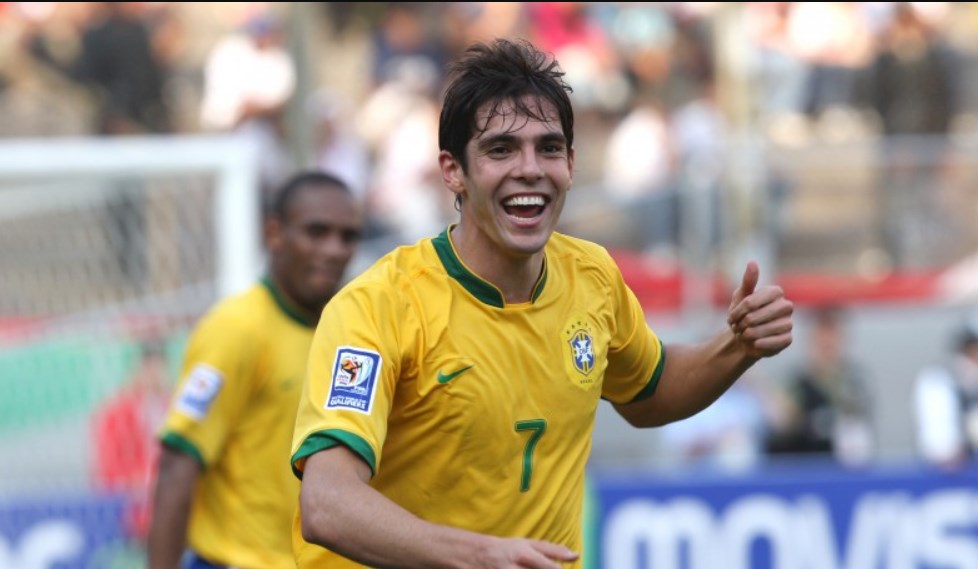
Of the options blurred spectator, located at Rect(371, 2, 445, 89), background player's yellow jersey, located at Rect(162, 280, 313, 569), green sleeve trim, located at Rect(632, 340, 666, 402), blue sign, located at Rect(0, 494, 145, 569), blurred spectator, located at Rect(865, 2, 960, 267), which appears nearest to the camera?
green sleeve trim, located at Rect(632, 340, 666, 402)

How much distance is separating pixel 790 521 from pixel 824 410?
48.2 inches

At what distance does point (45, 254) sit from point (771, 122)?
5.45 meters

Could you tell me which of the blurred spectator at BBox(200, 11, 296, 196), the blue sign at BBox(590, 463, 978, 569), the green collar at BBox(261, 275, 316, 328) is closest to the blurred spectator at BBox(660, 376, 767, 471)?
the blue sign at BBox(590, 463, 978, 569)

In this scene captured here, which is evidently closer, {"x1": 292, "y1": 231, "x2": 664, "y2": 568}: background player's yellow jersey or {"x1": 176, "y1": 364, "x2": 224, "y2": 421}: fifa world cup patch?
{"x1": 292, "y1": 231, "x2": 664, "y2": 568}: background player's yellow jersey

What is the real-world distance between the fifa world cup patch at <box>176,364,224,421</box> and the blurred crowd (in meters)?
5.58

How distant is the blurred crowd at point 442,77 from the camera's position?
1216 cm

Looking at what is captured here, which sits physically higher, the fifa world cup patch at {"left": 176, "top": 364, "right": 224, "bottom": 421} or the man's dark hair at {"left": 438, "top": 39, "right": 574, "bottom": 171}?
the man's dark hair at {"left": 438, "top": 39, "right": 574, "bottom": 171}

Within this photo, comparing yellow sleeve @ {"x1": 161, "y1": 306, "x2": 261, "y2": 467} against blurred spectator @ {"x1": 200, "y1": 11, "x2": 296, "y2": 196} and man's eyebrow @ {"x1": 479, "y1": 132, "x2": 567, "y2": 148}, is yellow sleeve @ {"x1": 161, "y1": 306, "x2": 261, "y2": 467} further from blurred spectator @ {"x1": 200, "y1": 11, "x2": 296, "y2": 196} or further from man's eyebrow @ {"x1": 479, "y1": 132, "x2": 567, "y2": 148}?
blurred spectator @ {"x1": 200, "y1": 11, "x2": 296, "y2": 196}

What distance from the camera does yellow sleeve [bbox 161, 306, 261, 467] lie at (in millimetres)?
6309

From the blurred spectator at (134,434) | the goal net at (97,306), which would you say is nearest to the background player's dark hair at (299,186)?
the goal net at (97,306)

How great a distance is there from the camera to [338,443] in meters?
4.03

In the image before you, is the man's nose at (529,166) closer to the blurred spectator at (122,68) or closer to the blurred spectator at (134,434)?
the blurred spectator at (134,434)

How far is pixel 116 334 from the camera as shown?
9.52 m

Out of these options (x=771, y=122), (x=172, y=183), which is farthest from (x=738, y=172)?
(x=172, y=183)
